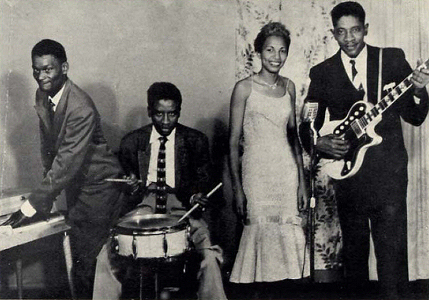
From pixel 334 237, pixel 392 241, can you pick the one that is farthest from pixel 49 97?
pixel 392 241

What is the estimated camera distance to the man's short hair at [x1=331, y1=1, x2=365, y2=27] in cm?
319

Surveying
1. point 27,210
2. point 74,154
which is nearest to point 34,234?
point 27,210

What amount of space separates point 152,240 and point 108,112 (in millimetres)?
1026

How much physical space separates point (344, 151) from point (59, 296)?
185 centimetres

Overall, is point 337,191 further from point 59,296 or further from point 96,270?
point 59,296

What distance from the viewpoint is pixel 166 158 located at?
3074 millimetres

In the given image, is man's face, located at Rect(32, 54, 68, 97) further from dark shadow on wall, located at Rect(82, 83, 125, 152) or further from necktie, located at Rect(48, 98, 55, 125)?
dark shadow on wall, located at Rect(82, 83, 125, 152)

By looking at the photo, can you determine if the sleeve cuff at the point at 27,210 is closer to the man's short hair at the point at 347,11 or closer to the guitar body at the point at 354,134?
the guitar body at the point at 354,134

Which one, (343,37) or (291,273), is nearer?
(291,273)

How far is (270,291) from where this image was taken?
3012 mm

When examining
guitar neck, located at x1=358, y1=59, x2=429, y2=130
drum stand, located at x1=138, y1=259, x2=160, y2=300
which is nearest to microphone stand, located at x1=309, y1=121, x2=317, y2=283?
guitar neck, located at x1=358, y1=59, x2=429, y2=130

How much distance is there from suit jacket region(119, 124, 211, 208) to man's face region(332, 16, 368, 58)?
102 cm

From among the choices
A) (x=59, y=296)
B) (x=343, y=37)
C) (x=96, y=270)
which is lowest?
(x=59, y=296)

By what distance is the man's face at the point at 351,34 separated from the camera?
3.17 metres
